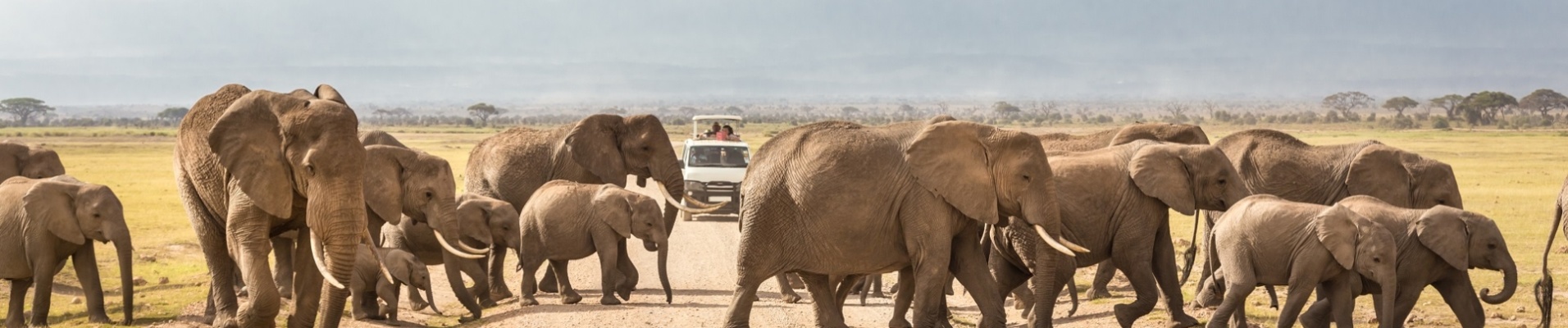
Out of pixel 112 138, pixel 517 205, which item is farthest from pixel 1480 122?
pixel 517 205

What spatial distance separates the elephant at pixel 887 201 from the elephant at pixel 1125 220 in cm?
177

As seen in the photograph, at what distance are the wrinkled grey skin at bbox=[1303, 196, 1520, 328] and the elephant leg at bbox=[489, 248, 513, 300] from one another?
7600 mm

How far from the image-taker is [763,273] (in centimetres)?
1121

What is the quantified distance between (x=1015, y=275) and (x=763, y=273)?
330cm

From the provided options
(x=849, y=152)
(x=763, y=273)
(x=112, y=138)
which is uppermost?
(x=849, y=152)

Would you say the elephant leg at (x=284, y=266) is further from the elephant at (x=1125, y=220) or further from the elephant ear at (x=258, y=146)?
the elephant at (x=1125, y=220)

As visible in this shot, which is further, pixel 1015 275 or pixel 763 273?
pixel 1015 275

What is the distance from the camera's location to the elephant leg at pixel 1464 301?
1276cm

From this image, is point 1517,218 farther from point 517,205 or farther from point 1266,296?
point 517,205

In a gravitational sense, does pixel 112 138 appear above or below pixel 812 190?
below

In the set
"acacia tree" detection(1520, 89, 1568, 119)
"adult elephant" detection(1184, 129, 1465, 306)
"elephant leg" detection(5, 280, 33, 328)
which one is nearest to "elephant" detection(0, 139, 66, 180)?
"elephant leg" detection(5, 280, 33, 328)

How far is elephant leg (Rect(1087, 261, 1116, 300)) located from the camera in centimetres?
1606

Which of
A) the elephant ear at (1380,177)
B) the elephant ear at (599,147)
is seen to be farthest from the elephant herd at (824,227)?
the elephant ear at (599,147)

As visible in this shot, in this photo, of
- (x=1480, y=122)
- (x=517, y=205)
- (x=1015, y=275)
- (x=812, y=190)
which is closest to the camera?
(x=812, y=190)
